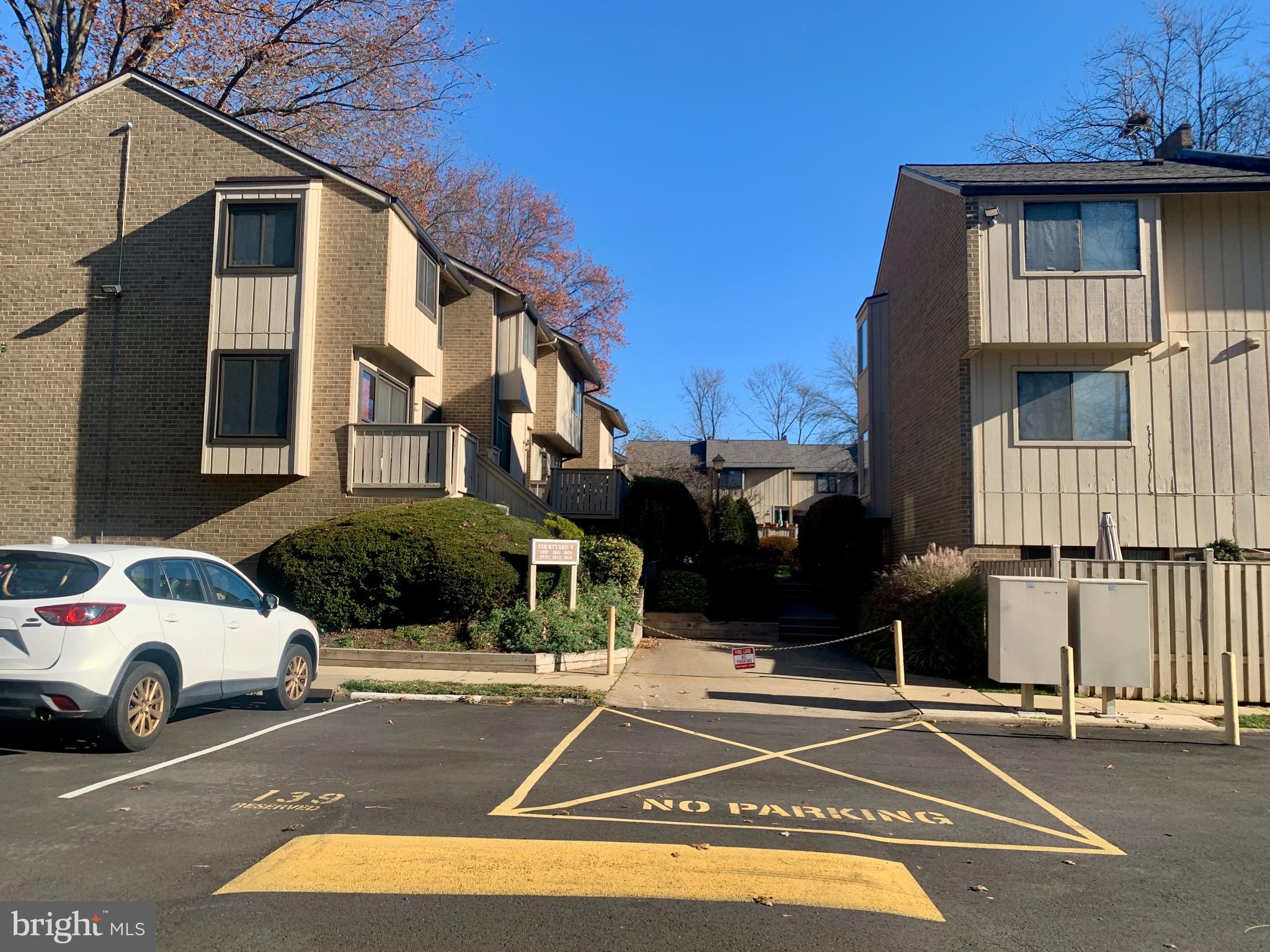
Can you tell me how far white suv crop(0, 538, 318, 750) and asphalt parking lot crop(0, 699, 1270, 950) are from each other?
1.39 feet

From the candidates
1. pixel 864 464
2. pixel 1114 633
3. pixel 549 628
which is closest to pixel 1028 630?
pixel 1114 633

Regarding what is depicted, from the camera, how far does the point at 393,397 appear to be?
1972 cm

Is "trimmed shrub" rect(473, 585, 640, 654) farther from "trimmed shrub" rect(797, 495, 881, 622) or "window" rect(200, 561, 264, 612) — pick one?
"trimmed shrub" rect(797, 495, 881, 622)

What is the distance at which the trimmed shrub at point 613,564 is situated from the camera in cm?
1730

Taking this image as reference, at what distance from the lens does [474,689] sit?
38.7 ft

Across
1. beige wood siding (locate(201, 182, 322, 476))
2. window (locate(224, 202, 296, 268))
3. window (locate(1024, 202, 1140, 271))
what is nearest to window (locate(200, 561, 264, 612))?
beige wood siding (locate(201, 182, 322, 476))

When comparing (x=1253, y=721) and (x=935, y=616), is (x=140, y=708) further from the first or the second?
(x=1253, y=721)

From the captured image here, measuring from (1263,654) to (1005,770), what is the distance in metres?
6.22

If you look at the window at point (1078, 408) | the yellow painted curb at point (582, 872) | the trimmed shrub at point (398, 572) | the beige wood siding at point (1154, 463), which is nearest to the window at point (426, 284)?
the trimmed shrub at point (398, 572)

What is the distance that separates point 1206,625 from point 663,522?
42.3 ft

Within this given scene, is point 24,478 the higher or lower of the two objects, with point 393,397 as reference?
lower

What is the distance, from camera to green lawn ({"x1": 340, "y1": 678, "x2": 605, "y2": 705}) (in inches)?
458

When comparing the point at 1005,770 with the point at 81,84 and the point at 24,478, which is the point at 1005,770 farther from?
the point at 81,84

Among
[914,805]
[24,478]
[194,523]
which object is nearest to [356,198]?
[194,523]
